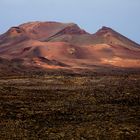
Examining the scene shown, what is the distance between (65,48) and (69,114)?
57963 mm

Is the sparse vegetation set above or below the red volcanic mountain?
below

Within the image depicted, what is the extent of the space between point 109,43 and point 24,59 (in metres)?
27.2

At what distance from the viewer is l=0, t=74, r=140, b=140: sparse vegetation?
17609 millimetres

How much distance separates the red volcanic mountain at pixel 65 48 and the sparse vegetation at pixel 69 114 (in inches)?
1153

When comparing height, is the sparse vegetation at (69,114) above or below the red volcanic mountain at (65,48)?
below

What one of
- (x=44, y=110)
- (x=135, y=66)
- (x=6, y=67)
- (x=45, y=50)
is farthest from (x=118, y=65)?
(x=44, y=110)

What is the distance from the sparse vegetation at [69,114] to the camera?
17.6 metres

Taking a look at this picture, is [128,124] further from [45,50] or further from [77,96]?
[45,50]

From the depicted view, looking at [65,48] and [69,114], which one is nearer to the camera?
[69,114]

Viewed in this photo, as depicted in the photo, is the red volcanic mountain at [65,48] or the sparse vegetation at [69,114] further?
the red volcanic mountain at [65,48]

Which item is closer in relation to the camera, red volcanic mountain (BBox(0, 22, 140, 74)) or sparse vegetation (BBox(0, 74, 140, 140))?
sparse vegetation (BBox(0, 74, 140, 140))

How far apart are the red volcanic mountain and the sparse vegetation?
29285 mm

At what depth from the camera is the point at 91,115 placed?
2191cm

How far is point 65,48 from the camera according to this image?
79.9 metres
